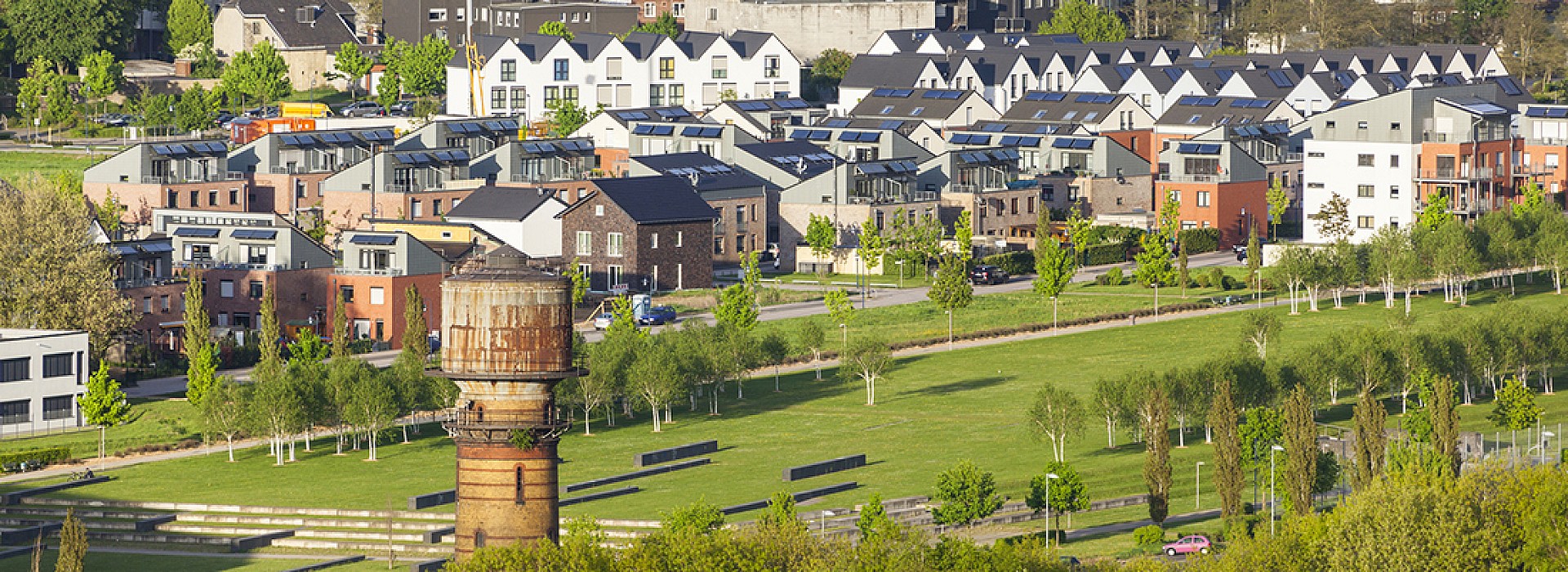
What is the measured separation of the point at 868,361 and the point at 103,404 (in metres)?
29.2

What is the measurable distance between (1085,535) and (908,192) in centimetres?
7200

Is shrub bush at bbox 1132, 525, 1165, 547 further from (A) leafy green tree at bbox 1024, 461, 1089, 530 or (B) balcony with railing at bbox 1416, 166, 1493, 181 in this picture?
(B) balcony with railing at bbox 1416, 166, 1493, 181

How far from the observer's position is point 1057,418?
323ft

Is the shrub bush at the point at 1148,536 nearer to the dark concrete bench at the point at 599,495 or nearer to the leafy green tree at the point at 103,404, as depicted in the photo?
the dark concrete bench at the point at 599,495

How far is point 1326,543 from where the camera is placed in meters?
75.5

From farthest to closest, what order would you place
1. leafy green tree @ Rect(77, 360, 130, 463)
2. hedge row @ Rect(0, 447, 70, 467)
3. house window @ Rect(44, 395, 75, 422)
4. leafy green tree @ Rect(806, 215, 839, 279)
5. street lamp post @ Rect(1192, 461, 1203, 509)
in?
leafy green tree @ Rect(806, 215, 839, 279) → house window @ Rect(44, 395, 75, 422) → leafy green tree @ Rect(77, 360, 130, 463) → hedge row @ Rect(0, 447, 70, 467) → street lamp post @ Rect(1192, 461, 1203, 509)

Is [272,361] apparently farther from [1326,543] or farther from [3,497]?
[1326,543]

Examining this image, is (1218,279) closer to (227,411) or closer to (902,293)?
(902,293)

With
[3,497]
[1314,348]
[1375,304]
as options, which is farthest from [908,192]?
[3,497]

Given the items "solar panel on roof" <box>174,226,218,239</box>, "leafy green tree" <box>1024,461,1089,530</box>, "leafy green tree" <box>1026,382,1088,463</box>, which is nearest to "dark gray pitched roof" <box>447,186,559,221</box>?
"solar panel on roof" <box>174,226,218,239</box>

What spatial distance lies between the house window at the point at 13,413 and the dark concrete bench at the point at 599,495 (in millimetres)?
29257

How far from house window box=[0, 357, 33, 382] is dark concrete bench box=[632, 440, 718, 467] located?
26965mm

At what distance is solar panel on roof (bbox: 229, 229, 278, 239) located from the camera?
427 ft

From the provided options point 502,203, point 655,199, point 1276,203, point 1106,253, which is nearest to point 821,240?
point 655,199
